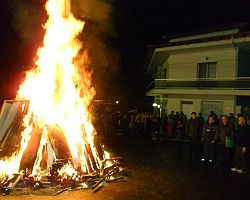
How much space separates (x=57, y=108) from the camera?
33.3 ft

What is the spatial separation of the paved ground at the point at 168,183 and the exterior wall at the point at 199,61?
10867mm

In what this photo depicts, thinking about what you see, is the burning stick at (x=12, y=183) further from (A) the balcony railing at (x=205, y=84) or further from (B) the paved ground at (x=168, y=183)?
(A) the balcony railing at (x=205, y=84)

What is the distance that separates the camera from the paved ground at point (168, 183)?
7.59m

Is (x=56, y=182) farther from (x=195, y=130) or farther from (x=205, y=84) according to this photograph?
(x=205, y=84)

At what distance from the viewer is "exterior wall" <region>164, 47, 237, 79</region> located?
21672 millimetres

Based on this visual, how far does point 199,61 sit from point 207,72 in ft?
3.08

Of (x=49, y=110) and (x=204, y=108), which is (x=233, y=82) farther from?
(x=49, y=110)

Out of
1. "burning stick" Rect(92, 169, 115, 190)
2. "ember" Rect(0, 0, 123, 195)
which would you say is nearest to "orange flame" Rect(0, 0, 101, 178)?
"ember" Rect(0, 0, 123, 195)

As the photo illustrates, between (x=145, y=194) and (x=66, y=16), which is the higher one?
(x=66, y=16)

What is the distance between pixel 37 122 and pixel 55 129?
0.60 m

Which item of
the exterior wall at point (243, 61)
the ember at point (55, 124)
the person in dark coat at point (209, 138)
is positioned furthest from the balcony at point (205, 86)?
the ember at point (55, 124)

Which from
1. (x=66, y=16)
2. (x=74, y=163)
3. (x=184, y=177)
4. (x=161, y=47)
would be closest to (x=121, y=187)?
(x=74, y=163)

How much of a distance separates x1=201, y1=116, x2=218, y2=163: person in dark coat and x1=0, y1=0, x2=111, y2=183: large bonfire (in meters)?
3.76

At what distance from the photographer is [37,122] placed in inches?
379
